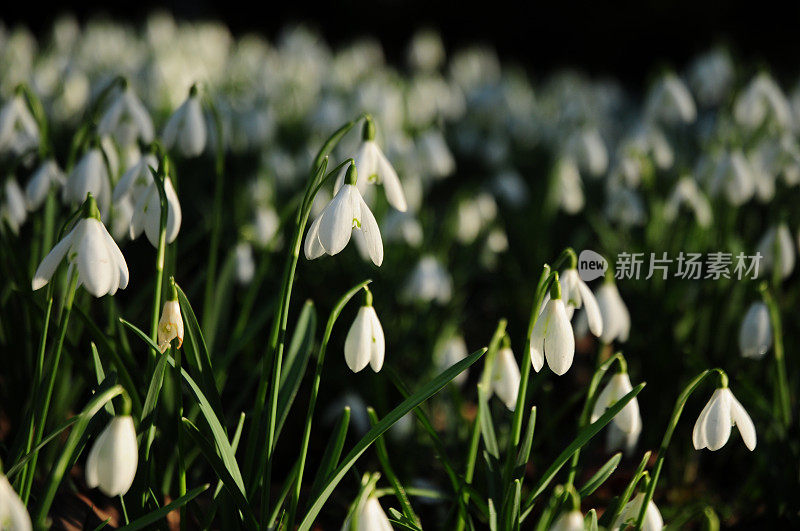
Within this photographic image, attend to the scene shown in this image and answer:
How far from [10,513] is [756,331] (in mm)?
1399

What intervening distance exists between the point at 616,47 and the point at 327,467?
782cm

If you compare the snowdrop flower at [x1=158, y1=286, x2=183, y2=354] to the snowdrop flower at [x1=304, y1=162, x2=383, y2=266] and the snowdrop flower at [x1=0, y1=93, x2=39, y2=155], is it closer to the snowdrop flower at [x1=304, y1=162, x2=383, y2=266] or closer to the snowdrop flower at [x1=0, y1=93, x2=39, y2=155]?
the snowdrop flower at [x1=304, y1=162, x2=383, y2=266]

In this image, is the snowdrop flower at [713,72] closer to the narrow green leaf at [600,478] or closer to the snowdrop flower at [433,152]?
the snowdrop flower at [433,152]

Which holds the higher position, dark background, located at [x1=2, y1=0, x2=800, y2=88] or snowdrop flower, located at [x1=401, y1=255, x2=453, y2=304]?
dark background, located at [x1=2, y1=0, x2=800, y2=88]

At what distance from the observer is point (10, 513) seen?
2.86 feet

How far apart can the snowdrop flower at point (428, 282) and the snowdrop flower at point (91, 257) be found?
111cm

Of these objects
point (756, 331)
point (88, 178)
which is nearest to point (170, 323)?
point (88, 178)

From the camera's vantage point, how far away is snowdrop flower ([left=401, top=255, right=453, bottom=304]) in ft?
6.97

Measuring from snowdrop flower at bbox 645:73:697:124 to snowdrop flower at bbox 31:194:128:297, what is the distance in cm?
194

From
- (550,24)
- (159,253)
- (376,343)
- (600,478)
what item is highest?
(550,24)

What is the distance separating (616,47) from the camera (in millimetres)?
8203

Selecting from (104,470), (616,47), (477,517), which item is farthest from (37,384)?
(616,47)

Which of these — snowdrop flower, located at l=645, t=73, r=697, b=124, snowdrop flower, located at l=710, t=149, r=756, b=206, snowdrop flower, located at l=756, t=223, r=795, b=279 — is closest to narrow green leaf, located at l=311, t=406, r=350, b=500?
snowdrop flower, located at l=756, t=223, r=795, b=279

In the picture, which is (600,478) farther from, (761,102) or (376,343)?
(761,102)
